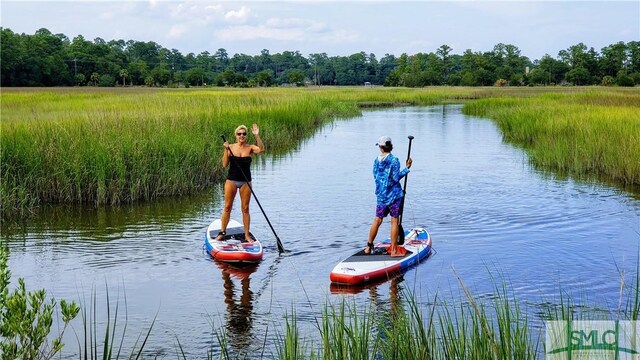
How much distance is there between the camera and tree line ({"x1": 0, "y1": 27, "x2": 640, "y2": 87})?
76250 mm

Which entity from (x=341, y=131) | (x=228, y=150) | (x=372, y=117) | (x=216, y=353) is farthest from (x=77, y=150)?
(x=372, y=117)

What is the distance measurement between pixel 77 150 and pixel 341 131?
2318 centimetres

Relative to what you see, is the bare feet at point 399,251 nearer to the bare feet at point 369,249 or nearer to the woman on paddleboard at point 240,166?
the bare feet at point 369,249

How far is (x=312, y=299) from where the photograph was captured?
10.1m

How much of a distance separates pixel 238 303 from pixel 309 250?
124 inches

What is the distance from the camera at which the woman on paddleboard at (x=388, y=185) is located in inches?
438

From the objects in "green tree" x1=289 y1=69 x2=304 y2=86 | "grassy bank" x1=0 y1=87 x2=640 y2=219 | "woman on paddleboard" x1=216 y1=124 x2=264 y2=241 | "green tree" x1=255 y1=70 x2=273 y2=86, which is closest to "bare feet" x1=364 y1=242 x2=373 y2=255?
"woman on paddleboard" x1=216 y1=124 x2=264 y2=241

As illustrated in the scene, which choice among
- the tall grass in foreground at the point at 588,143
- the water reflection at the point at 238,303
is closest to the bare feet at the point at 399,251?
the water reflection at the point at 238,303

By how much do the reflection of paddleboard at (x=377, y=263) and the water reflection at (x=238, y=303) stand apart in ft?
4.17

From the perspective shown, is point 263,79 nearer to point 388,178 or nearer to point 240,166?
point 240,166

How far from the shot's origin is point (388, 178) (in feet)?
36.7

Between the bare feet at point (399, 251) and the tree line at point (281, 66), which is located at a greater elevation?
the tree line at point (281, 66)

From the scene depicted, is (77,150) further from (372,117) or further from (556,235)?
(372,117)

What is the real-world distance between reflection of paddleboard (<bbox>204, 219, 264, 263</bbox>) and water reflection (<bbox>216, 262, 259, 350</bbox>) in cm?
13
